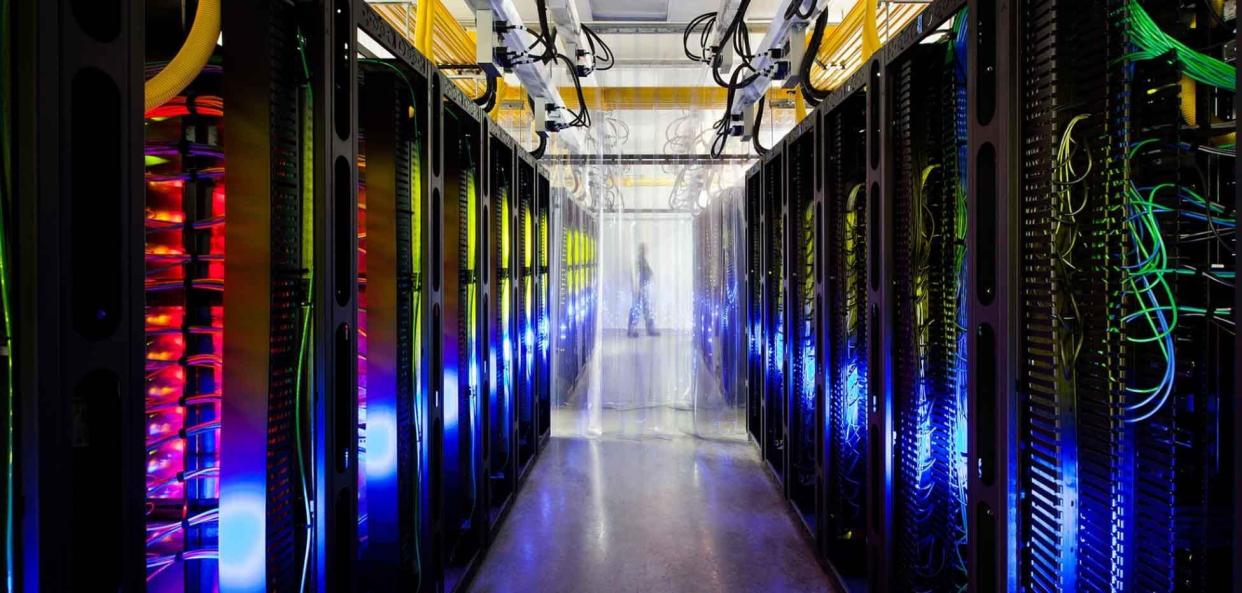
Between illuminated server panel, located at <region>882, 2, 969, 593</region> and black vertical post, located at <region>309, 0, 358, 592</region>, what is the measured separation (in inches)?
56.8

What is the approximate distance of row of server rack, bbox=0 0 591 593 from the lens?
2.55 ft

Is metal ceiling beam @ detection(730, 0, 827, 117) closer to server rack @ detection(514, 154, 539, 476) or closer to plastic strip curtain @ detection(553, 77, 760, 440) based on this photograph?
server rack @ detection(514, 154, 539, 476)

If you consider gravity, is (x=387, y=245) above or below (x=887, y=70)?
below

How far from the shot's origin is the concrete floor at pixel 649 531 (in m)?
2.69

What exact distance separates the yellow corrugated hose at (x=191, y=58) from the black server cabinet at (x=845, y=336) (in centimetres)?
190

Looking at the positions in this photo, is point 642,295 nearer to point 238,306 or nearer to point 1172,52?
point 238,306

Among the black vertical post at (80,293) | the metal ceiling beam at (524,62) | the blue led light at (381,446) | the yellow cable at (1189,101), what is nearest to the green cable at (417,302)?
the blue led light at (381,446)

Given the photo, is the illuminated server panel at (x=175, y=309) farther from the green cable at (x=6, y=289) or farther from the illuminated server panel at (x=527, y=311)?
the illuminated server panel at (x=527, y=311)

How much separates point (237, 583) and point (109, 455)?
0.57 m

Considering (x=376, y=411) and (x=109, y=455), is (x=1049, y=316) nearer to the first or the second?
(x=109, y=455)

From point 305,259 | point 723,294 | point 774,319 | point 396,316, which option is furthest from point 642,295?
point 305,259

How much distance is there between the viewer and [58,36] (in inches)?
30.7

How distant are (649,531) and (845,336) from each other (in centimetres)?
142

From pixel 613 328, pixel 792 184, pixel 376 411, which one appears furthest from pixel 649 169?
pixel 376 411
